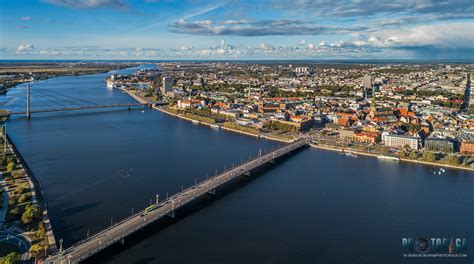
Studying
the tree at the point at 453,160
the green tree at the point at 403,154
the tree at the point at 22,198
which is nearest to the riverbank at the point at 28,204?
the tree at the point at 22,198

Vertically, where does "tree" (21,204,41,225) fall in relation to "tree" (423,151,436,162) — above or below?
below

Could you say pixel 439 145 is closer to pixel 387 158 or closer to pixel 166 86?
pixel 387 158

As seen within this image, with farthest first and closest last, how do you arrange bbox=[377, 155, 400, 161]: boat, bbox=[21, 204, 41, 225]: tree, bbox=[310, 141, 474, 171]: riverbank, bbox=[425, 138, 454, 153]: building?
bbox=[425, 138, 454, 153]: building → bbox=[377, 155, 400, 161]: boat → bbox=[310, 141, 474, 171]: riverbank → bbox=[21, 204, 41, 225]: tree

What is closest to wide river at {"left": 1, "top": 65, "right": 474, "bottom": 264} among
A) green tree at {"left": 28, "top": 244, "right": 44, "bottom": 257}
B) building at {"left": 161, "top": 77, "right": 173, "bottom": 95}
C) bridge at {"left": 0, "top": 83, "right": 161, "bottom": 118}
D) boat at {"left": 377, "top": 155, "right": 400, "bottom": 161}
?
boat at {"left": 377, "top": 155, "right": 400, "bottom": 161}

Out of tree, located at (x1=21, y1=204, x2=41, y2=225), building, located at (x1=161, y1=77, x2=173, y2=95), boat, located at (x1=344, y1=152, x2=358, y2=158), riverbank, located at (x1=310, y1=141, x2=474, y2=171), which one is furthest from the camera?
building, located at (x1=161, y1=77, x2=173, y2=95)

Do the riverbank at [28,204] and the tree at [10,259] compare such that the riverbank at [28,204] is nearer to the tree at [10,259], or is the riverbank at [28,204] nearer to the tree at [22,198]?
the tree at [22,198]

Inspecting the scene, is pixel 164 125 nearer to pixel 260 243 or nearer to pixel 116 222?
pixel 116 222

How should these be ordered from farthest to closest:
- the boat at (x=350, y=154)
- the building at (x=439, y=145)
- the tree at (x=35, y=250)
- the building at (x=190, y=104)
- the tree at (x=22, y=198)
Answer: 1. the building at (x=190, y=104)
2. the building at (x=439, y=145)
3. the boat at (x=350, y=154)
4. the tree at (x=22, y=198)
5. the tree at (x=35, y=250)

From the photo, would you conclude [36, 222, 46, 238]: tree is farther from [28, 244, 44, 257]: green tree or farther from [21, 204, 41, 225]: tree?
[28, 244, 44, 257]: green tree
